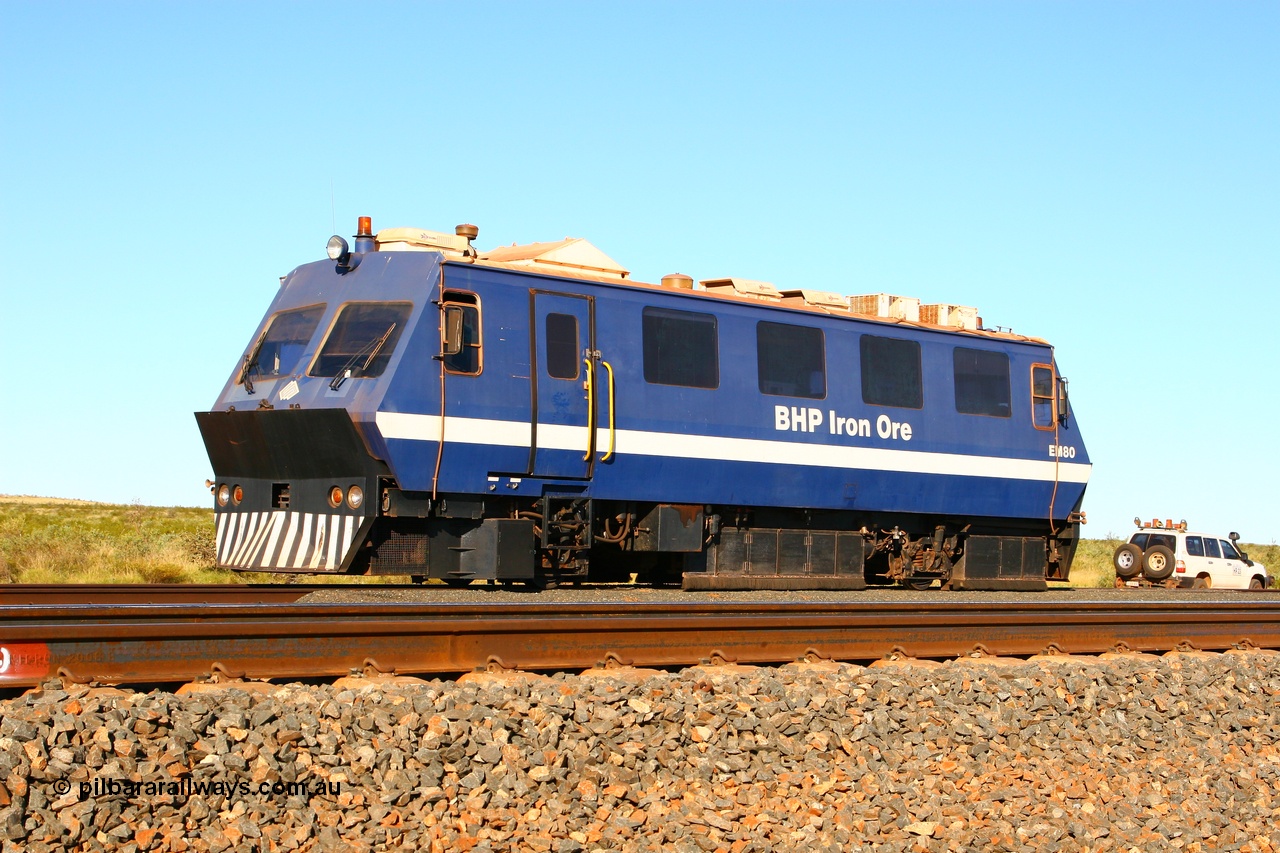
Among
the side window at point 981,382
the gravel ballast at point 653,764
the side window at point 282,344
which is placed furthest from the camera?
the side window at point 981,382

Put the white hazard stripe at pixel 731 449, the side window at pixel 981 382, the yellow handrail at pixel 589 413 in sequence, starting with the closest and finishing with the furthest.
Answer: the white hazard stripe at pixel 731 449 → the yellow handrail at pixel 589 413 → the side window at pixel 981 382

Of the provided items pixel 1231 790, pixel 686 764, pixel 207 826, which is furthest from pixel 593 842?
pixel 1231 790

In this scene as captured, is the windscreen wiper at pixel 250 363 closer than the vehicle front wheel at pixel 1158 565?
Yes

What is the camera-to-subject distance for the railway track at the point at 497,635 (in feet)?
22.8

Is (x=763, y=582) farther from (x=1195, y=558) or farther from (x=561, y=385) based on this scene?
(x=1195, y=558)

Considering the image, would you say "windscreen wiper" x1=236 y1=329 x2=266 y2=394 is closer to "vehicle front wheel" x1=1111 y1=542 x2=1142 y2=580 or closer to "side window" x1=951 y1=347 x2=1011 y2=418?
"side window" x1=951 y1=347 x2=1011 y2=418

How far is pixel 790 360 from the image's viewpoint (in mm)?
15797

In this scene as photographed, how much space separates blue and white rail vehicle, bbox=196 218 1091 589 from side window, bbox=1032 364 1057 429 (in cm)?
8

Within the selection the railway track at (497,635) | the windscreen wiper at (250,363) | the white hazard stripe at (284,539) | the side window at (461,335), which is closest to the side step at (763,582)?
the railway track at (497,635)

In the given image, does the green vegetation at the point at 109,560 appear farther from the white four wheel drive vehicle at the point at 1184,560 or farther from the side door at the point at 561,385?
the white four wheel drive vehicle at the point at 1184,560

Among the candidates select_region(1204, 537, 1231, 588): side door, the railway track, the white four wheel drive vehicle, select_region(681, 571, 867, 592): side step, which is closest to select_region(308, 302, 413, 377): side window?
the railway track

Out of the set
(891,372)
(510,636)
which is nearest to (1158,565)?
(891,372)

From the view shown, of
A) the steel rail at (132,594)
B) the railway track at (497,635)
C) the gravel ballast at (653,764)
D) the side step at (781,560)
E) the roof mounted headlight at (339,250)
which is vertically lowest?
the gravel ballast at (653,764)

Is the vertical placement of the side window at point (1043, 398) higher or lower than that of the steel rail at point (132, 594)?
higher
